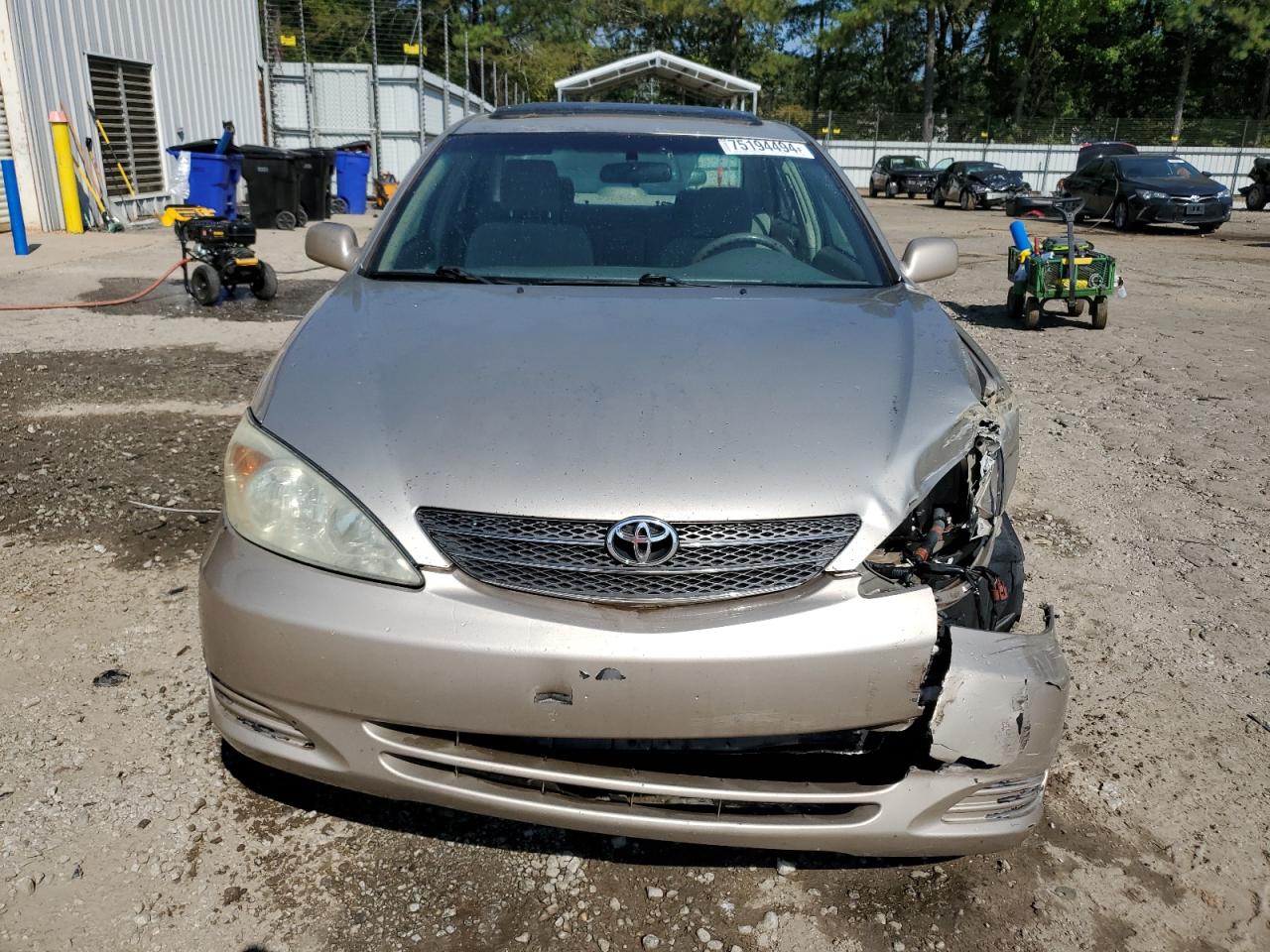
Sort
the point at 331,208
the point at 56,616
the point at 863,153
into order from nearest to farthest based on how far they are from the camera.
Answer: the point at 56,616, the point at 331,208, the point at 863,153

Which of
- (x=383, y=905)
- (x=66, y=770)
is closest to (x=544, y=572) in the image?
(x=383, y=905)

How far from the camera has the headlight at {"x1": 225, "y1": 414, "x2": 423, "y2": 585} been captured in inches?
72.9

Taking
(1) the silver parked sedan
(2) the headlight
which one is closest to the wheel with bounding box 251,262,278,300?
(1) the silver parked sedan

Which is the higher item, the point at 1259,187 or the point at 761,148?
the point at 761,148

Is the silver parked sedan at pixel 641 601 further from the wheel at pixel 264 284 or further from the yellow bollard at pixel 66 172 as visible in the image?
the yellow bollard at pixel 66 172

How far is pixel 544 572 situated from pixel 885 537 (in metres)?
0.64

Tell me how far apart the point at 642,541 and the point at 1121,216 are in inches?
851

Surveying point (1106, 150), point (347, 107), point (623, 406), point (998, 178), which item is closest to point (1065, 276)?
point (623, 406)

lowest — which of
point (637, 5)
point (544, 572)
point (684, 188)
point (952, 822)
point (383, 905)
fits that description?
point (383, 905)

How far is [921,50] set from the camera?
5384 cm

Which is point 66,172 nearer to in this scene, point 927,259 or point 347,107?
point 347,107

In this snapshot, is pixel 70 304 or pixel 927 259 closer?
pixel 927 259

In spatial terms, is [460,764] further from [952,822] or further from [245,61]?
[245,61]

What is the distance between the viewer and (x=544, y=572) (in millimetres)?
1822
